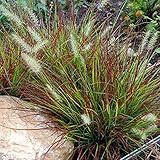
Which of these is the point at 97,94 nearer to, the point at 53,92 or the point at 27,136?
the point at 53,92

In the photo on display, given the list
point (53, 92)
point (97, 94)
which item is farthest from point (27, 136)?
point (97, 94)

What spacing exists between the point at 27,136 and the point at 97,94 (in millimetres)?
515

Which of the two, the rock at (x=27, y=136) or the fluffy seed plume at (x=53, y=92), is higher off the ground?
the fluffy seed plume at (x=53, y=92)

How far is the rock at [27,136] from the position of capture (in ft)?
9.53

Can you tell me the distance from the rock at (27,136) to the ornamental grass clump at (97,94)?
75 millimetres

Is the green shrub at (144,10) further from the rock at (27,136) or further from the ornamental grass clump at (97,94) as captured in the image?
the rock at (27,136)

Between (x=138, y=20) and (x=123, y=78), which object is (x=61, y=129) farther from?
(x=138, y=20)

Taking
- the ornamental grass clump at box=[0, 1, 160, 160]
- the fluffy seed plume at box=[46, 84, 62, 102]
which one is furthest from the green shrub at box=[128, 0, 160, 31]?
the fluffy seed plume at box=[46, 84, 62, 102]

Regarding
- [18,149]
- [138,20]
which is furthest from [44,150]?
[138,20]

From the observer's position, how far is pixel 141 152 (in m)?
3.12

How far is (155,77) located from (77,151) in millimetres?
865

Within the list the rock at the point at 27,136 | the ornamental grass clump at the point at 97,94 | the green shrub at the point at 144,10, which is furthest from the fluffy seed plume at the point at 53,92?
the green shrub at the point at 144,10

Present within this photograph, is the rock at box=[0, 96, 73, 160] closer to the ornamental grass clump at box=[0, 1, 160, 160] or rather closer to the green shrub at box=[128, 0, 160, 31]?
the ornamental grass clump at box=[0, 1, 160, 160]

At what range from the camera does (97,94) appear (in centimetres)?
315
